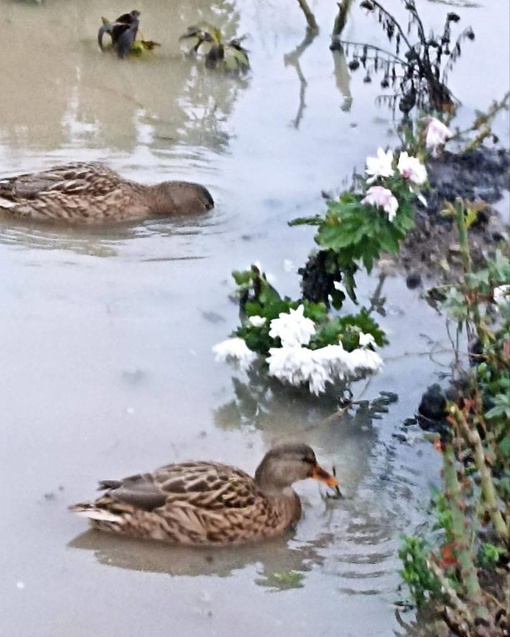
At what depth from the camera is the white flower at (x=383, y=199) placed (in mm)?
6027

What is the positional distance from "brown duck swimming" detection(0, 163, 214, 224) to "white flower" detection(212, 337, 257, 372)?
1.93 m

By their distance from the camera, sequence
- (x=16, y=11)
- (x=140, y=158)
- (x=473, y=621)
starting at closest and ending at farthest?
(x=473, y=621) < (x=140, y=158) < (x=16, y=11)

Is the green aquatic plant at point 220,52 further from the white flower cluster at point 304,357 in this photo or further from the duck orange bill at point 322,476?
the duck orange bill at point 322,476

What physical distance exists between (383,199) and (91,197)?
252cm

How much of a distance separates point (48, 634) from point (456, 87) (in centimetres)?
718

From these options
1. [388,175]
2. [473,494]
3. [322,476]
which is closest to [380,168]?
[388,175]

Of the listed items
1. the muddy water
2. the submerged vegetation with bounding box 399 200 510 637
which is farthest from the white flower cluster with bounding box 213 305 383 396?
the submerged vegetation with bounding box 399 200 510 637

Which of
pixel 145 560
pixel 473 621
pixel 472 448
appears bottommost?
pixel 145 560

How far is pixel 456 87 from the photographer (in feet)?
34.4

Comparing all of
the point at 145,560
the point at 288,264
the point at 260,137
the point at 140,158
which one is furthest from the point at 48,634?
the point at 260,137

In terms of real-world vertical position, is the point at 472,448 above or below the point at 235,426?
above

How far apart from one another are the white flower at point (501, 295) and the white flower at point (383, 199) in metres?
0.80

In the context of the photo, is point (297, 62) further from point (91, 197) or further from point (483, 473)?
point (483, 473)

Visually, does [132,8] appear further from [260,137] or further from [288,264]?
[288,264]
